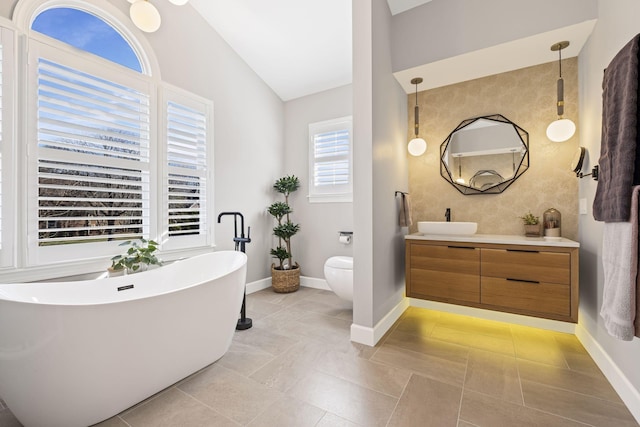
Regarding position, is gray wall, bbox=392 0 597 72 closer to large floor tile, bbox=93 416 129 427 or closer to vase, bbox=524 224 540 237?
vase, bbox=524 224 540 237

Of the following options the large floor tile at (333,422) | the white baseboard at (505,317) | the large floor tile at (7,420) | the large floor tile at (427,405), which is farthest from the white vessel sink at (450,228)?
the large floor tile at (7,420)

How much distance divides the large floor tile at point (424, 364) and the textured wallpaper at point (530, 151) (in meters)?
1.54

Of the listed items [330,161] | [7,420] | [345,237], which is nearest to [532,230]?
[345,237]

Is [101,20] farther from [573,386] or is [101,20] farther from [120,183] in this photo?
[573,386]

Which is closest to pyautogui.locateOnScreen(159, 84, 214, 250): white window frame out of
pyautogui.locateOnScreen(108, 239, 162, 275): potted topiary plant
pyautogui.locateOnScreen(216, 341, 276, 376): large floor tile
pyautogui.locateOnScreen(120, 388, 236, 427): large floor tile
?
pyautogui.locateOnScreen(108, 239, 162, 275): potted topiary plant

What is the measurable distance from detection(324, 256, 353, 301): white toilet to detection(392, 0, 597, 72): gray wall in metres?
2.04

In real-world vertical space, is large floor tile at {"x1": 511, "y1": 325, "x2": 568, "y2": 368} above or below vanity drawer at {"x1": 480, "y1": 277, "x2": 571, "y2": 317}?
below

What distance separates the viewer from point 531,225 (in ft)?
8.44

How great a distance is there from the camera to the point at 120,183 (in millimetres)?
2447

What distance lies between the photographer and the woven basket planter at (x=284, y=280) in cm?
361

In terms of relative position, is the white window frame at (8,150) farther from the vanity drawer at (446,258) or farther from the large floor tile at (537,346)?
the large floor tile at (537,346)

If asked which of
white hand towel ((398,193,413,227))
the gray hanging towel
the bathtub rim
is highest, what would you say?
the gray hanging towel

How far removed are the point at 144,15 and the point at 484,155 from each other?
3297 mm

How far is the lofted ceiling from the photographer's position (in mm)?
2416
